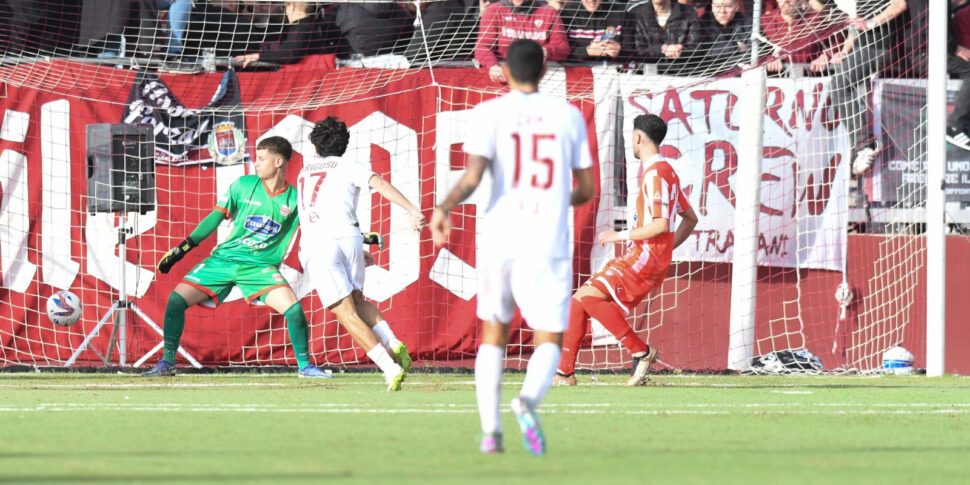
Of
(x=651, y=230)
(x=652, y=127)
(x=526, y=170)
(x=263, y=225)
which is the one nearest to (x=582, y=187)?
(x=526, y=170)

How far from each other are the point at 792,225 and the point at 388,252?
3.97 m

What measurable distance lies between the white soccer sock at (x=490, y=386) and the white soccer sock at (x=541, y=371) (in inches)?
4.8

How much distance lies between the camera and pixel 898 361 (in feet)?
41.3

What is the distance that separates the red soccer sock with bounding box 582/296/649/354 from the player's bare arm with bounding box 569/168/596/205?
390 centimetres

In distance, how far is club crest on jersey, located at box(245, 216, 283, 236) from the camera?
1105 centimetres

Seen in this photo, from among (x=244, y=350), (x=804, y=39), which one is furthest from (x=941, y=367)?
(x=244, y=350)

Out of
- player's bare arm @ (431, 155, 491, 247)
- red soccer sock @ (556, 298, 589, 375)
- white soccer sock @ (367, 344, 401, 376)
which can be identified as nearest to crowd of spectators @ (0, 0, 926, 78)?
red soccer sock @ (556, 298, 589, 375)

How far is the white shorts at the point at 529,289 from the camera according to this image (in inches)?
217

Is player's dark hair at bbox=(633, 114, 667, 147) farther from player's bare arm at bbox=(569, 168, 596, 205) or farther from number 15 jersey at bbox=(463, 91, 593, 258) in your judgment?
number 15 jersey at bbox=(463, 91, 593, 258)

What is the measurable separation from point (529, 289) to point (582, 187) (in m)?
0.55

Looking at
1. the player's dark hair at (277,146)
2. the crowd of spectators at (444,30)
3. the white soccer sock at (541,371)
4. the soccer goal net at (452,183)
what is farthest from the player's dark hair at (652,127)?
the white soccer sock at (541,371)

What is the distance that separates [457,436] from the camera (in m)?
6.12

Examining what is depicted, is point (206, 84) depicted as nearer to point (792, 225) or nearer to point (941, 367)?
point (792, 225)

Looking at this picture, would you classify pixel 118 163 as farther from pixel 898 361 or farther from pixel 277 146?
pixel 898 361
